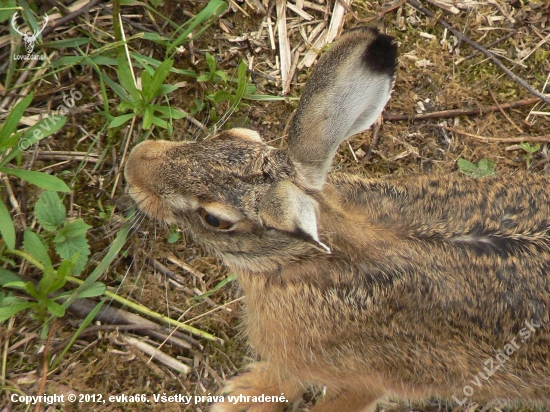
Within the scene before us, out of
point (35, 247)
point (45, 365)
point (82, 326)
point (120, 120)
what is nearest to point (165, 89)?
point (120, 120)

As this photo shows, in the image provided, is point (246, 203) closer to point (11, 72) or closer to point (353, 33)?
point (353, 33)

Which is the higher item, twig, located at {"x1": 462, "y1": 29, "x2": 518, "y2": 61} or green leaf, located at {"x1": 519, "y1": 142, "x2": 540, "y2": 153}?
→ twig, located at {"x1": 462, "y1": 29, "x2": 518, "y2": 61}

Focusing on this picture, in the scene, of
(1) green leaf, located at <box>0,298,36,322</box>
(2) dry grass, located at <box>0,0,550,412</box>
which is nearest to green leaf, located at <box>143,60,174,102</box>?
(2) dry grass, located at <box>0,0,550,412</box>

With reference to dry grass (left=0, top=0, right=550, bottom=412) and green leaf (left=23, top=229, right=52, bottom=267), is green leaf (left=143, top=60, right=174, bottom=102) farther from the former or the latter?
green leaf (left=23, top=229, right=52, bottom=267)

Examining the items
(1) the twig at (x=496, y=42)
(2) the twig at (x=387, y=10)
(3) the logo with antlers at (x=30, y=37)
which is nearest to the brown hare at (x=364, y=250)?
(3) the logo with antlers at (x=30, y=37)

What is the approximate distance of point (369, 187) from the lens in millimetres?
4297

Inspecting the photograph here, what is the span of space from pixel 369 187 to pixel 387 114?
1.21 meters

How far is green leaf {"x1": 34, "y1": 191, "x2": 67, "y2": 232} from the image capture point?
14.4 ft

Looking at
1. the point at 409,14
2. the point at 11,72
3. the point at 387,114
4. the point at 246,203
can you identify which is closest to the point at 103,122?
the point at 11,72

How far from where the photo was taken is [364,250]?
384 centimetres

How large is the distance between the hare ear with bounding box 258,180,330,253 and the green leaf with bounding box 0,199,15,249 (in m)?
1.86

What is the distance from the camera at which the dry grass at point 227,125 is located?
4680mm

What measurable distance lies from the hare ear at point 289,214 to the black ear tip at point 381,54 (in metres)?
0.78

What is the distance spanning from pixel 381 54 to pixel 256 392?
283 centimetres
